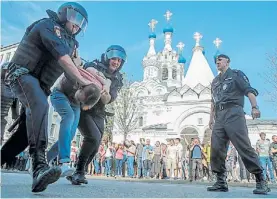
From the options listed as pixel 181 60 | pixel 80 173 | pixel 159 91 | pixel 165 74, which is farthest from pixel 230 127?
pixel 181 60

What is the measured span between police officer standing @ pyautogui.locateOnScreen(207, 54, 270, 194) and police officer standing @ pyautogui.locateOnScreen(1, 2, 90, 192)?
8.37ft

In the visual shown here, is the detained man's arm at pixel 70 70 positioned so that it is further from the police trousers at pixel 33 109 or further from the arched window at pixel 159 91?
the arched window at pixel 159 91

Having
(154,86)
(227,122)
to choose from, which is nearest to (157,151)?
(227,122)

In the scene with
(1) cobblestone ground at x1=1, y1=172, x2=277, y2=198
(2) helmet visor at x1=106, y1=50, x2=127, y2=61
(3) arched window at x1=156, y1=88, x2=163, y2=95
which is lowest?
(1) cobblestone ground at x1=1, y1=172, x2=277, y2=198

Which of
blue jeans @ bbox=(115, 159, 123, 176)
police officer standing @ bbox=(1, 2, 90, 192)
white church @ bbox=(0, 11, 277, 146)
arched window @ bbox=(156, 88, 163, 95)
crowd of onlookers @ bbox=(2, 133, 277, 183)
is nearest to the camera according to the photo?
police officer standing @ bbox=(1, 2, 90, 192)

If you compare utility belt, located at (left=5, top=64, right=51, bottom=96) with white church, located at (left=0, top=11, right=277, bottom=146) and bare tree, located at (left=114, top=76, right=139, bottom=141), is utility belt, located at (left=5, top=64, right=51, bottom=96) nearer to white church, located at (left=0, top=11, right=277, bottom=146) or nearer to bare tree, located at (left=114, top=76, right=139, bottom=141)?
white church, located at (left=0, top=11, right=277, bottom=146)

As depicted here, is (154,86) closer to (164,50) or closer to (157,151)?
(164,50)

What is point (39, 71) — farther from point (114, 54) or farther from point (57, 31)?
point (114, 54)

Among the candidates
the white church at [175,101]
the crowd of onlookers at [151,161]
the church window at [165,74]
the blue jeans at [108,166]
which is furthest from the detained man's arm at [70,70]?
the church window at [165,74]

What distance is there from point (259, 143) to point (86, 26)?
9.74 meters

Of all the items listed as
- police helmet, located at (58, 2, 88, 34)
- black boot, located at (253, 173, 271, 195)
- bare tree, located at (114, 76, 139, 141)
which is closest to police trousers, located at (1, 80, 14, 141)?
police helmet, located at (58, 2, 88, 34)

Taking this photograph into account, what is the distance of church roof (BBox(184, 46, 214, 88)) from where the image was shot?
174ft

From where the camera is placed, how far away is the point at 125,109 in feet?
132

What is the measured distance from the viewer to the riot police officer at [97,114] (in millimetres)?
4316
